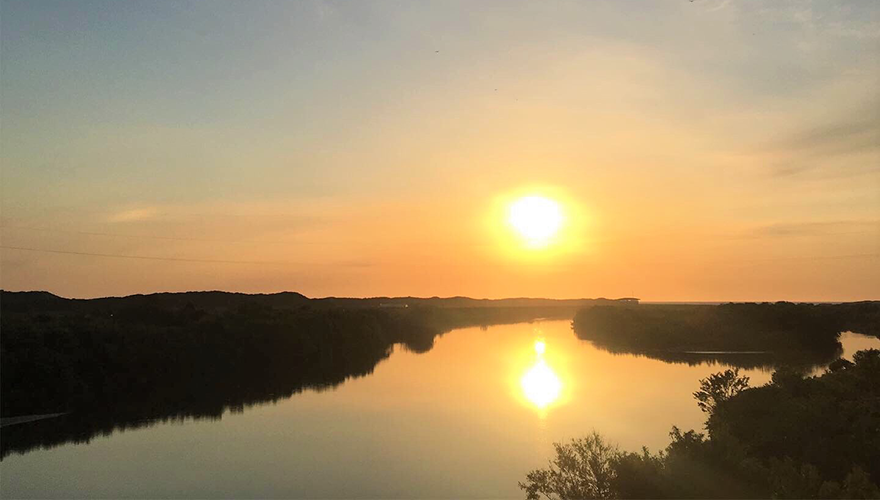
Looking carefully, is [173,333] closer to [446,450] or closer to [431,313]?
[446,450]

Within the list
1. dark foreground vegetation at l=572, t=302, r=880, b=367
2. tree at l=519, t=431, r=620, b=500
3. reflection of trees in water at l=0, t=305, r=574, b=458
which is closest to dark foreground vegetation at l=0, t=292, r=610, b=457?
reflection of trees in water at l=0, t=305, r=574, b=458

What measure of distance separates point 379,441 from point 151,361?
2332cm

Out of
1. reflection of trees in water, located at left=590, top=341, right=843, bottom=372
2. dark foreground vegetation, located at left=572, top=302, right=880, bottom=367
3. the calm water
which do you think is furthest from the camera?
dark foreground vegetation, located at left=572, top=302, right=880, bottom=367

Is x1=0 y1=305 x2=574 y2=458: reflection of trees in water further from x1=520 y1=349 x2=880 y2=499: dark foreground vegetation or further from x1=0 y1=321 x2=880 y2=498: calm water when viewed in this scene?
x1=520 y1=349 x2=880 y2=499: dark foreground vegetation

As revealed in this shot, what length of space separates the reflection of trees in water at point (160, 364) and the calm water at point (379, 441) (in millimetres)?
2358

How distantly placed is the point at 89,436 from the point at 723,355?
56999 mm

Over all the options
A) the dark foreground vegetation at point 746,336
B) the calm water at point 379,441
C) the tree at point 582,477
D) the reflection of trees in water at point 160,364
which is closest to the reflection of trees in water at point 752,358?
the dark foreground vegetation at point 746,336

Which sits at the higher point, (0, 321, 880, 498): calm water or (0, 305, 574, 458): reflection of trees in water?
(0, 305, 574, 458): reflection of trees in water

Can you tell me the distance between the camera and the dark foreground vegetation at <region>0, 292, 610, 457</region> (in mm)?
34469

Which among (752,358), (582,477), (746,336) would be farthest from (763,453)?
(746,336)

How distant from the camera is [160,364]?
4578 cm

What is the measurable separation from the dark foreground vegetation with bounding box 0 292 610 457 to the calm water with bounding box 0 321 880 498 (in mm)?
2472

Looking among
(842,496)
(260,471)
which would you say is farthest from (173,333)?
(842,496)

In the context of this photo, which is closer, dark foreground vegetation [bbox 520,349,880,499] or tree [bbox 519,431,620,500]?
dark foreground vegetation [bbox 520,349,880,499]
